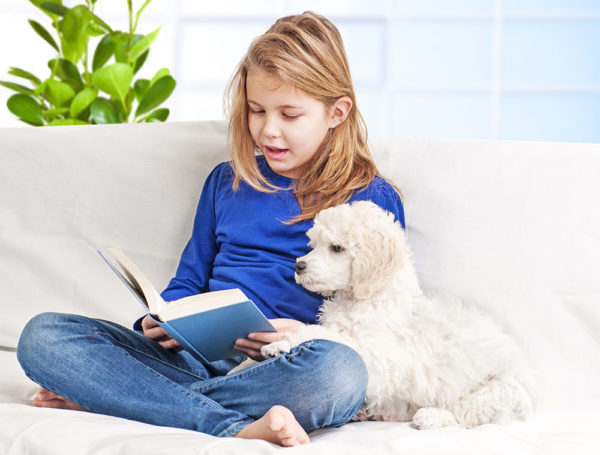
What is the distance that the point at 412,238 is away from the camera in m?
1.79

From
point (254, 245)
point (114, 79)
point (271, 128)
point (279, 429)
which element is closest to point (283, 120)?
point (271, 128)

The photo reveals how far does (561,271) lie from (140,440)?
1223 mm

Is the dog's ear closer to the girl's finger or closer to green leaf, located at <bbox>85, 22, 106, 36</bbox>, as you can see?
the girl's finger

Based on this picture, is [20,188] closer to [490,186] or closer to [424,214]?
[424,214]

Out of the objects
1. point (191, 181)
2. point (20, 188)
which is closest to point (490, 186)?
point (191, 181)

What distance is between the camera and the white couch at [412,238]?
1293 millimetres

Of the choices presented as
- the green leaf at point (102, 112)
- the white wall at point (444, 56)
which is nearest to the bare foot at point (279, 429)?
the green leaf at point (102, 112)

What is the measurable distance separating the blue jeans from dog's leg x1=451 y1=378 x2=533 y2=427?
9.6 inches

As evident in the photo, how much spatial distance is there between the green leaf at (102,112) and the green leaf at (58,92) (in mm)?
129

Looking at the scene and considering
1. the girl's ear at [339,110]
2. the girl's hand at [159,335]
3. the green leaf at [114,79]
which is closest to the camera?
the girl's hand at [159,335]

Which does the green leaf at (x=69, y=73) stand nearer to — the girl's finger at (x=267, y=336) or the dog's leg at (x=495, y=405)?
the girl's finger at (x=267, y=336)

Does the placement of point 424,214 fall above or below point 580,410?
above

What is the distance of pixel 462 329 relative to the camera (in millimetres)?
1419

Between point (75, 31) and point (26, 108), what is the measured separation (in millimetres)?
430
